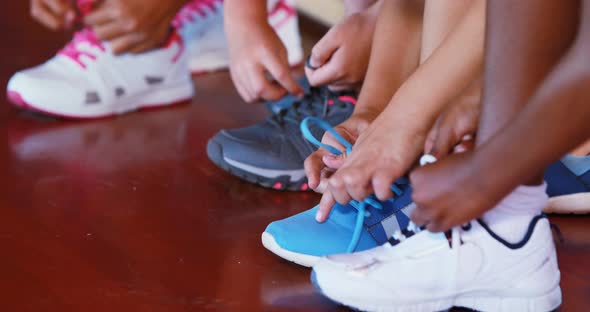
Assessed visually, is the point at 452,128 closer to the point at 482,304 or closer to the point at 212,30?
the point at 482,304

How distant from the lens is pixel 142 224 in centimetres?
105

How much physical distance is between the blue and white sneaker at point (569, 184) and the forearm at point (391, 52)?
8.9 inches

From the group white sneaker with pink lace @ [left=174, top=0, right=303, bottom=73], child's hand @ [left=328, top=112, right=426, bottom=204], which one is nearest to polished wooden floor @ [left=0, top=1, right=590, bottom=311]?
child's hand @ [left=328, top=112, right=426, bottom=204]

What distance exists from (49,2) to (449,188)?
3.59 feet

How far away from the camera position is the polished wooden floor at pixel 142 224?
2.86 feet

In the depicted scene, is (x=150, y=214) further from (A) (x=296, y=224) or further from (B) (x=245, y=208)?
(A) (x=296, y=224)

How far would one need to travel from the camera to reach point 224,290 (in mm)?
882

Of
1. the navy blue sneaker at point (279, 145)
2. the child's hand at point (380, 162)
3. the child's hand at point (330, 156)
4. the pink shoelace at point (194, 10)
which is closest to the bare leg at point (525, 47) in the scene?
the child's hand at point (380, 162)

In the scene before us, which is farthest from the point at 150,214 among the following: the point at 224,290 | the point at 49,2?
the point at 49,2

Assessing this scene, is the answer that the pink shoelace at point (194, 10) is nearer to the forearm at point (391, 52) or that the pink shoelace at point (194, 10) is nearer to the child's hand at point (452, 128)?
the forearm at point (391, 52)

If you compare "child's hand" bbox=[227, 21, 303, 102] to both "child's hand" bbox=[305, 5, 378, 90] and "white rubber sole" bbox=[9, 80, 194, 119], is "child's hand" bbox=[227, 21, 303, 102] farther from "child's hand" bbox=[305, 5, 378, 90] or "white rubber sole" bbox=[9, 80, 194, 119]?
"white rubber sole" bbox=[9, 80, 194, 119]

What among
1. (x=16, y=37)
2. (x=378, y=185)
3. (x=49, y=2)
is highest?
(x=378, y=185)

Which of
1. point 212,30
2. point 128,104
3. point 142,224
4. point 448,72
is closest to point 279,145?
point 142,224

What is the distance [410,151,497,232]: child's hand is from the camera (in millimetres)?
698
